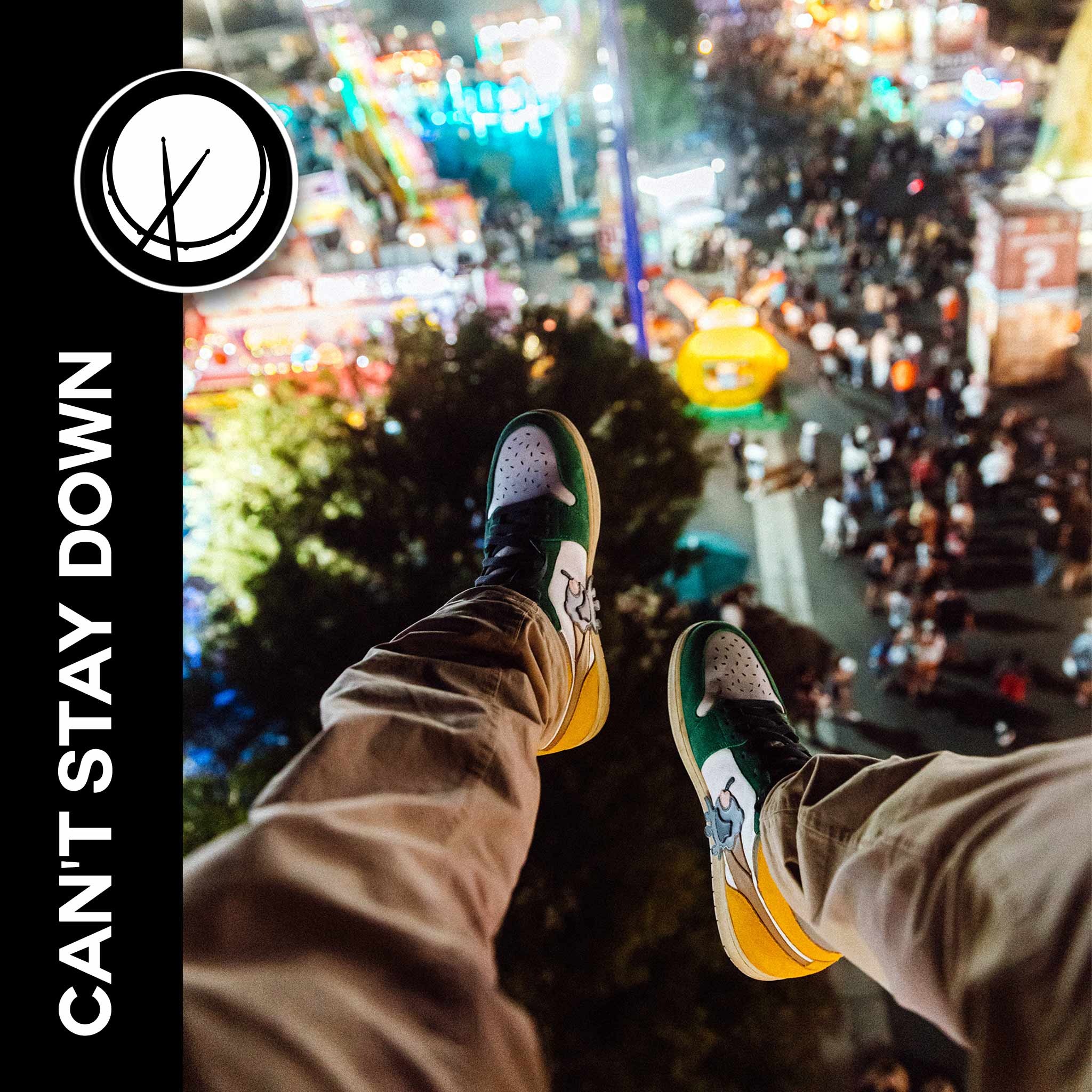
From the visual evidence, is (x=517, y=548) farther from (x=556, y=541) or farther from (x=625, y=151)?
(x=625, y=151)

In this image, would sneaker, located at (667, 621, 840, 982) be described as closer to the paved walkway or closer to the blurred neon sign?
the paved walkway

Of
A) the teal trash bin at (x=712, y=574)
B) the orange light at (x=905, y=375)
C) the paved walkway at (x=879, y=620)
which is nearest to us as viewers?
the paved walkway at (x=879, y=620)

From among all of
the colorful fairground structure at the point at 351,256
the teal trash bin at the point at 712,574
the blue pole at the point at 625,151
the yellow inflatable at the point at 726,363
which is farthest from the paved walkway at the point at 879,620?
the colorful fairground structure at the point at 351,256

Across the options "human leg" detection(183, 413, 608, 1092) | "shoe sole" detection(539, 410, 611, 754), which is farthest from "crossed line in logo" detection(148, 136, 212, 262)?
"shoe sole" detection(539, 410, 611, 754)

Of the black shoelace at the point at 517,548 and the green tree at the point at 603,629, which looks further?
the green tree at the point at 603,629

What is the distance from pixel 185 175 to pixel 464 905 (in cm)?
131

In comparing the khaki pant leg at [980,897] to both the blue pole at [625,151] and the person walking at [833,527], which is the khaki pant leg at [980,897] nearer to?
the blue pole at [625,151]

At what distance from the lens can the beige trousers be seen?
2.49 ft

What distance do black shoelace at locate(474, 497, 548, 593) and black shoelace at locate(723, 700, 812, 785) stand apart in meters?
0.54

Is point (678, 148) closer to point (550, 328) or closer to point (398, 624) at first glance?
point (550, 328)

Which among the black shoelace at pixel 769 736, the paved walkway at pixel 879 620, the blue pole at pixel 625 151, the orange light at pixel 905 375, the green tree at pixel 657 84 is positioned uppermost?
the green tree at pixel 657 84

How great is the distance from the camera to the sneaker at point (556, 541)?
1821mm

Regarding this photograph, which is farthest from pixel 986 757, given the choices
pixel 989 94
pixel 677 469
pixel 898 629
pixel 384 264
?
pixel 989 94

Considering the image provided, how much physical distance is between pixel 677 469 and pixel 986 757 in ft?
10.1
